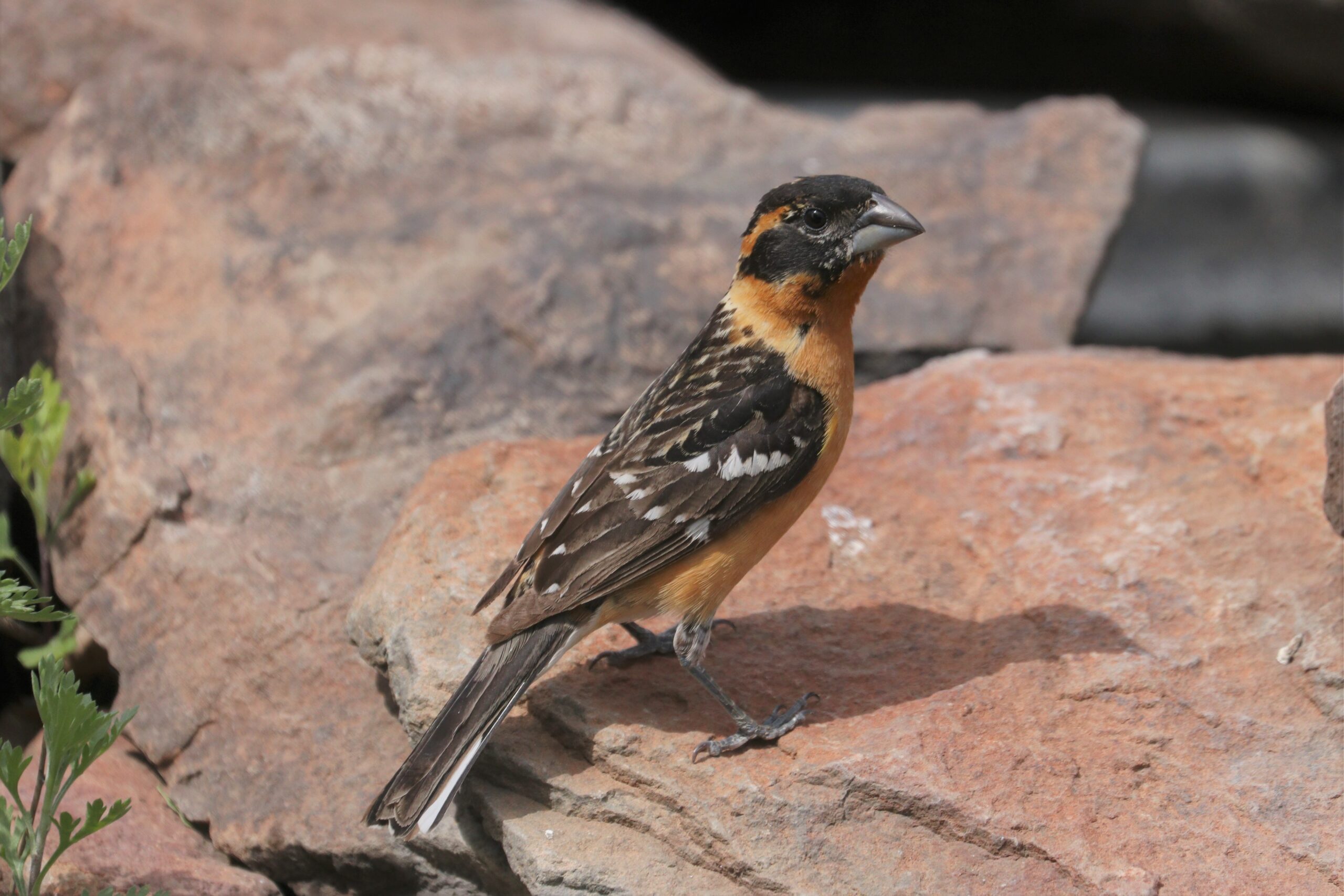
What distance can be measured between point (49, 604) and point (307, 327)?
8.96 ft

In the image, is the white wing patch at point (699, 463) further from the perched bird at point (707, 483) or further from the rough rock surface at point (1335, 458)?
the rough rock surface at point (1335, 458)

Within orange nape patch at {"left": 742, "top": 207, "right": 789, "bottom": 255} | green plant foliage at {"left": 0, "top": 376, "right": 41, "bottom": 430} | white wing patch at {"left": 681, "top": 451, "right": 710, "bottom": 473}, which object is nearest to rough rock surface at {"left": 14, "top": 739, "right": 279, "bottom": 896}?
green plant foliage at {"left": 0, "top": 376, "right": 41, "bottom": 430}

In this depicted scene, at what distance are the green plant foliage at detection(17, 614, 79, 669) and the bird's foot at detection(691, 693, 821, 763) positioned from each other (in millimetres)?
2822

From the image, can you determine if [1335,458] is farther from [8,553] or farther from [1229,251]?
[1229,251]

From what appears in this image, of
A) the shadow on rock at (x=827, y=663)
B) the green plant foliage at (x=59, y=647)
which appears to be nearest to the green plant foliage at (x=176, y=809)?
the green plant foliage at (x=59, y=647)

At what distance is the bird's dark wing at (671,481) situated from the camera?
4336 millimetres

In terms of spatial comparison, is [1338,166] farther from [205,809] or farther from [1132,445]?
[205,809]

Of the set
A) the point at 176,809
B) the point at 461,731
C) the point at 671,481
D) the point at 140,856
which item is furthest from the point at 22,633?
the point at 671,481

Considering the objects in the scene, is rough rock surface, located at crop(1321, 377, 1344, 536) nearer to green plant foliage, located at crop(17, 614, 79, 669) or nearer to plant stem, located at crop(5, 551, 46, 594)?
green plant foliage, located at crop(17, 614, 79, 669)

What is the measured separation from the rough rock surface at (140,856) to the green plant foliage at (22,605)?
74 cm

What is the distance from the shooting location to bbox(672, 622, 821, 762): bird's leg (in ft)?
14.1

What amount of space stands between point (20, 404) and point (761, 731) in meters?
2.46

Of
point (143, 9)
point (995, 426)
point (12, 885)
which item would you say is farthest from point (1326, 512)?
point (143, 9)

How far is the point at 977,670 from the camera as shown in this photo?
4.69 m
